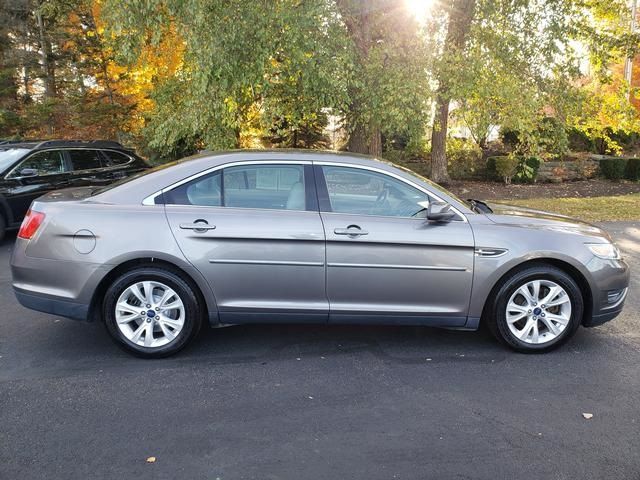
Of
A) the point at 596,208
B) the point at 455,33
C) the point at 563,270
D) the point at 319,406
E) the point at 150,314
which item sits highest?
the point at 455,33

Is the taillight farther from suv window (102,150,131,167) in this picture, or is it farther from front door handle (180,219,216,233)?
suv window (102,150,131,167)

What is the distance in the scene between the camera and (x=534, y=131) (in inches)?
440

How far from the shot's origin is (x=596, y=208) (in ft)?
38.7

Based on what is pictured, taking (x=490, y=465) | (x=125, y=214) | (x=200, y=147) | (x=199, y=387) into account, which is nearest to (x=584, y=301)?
(x=490, y=465)

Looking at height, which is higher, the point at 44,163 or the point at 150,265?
the point at 44,163

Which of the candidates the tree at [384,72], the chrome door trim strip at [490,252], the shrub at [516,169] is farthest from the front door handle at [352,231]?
the shrub at [516,169]

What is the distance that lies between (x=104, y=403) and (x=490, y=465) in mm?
2396

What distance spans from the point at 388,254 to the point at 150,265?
1.82m

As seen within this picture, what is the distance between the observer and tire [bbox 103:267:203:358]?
159 inches

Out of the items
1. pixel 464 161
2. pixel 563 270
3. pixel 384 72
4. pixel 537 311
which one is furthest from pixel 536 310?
pixel 464 161

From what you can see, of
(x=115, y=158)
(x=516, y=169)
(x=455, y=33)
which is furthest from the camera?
(x=516, y=169)

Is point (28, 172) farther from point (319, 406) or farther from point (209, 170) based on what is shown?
point (319, 406)

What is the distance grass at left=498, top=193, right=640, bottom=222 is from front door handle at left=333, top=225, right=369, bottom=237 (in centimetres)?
747

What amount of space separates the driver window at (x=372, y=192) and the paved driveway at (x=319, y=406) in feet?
3.76
